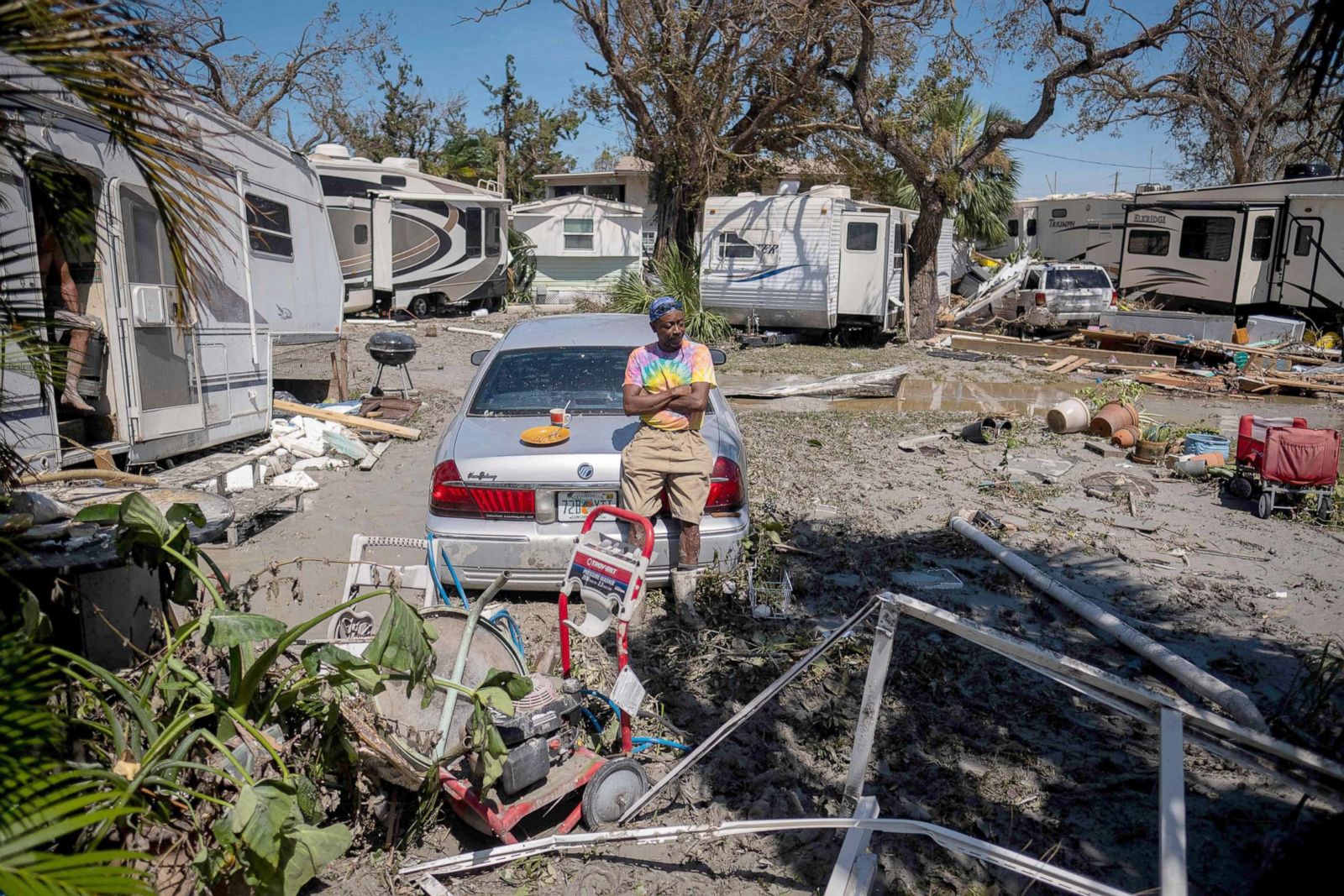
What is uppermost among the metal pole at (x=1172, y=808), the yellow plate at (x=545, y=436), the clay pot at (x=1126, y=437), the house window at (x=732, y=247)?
the house window at (x=732, y=247)

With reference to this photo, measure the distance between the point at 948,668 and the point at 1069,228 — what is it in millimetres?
29193

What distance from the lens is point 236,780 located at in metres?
2.48

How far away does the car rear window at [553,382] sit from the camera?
571cm

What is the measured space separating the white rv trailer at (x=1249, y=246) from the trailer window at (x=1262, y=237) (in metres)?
0.02

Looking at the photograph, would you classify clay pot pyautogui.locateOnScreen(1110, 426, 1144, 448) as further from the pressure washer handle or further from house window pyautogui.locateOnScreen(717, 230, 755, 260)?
house window pyautogui.locateOnScreen(717, 230, 755, 260)

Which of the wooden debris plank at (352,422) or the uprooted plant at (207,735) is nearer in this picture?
the uprooted plant at (207,735)

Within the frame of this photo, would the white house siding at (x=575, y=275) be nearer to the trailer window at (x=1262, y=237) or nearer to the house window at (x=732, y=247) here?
the house window at (x=732, y=247)

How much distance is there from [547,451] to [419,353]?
12991mm

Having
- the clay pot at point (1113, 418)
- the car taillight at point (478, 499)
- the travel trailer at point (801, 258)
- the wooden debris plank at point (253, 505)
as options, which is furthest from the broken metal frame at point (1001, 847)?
the travel trailer at point (801, 258)

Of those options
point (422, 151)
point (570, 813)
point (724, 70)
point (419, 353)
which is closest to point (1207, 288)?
point (724, 70)

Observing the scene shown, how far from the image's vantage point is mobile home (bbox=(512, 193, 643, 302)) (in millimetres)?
26438

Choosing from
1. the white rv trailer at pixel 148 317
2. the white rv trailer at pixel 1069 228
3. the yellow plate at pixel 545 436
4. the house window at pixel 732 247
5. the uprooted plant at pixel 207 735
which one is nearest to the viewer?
the uprooted plant at pixel 207 735

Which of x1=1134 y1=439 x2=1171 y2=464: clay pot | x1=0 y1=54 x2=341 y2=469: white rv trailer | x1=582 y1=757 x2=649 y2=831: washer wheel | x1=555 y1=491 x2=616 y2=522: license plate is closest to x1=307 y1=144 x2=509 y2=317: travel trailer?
x1=0 y1=54 x2=341 y2=469: white rv trailer

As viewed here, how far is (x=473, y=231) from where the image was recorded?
77.0 feet
